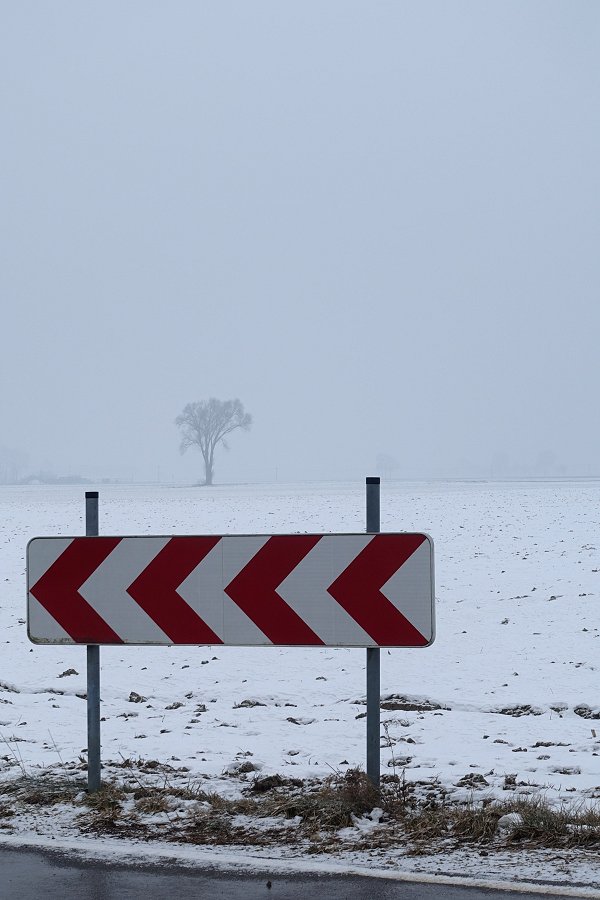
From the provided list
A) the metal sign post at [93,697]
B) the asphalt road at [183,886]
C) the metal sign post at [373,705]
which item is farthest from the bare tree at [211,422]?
the asphalt road at [183,886]

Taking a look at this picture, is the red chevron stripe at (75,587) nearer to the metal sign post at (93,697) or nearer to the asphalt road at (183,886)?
the metal sign post at (93,697)

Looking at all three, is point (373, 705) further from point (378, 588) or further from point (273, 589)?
point (273, 589)

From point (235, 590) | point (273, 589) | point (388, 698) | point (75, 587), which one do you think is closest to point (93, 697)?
point (75, 587)

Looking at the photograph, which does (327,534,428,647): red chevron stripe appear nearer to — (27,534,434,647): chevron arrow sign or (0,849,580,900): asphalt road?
(27,534,434,647): chevron arrow sign

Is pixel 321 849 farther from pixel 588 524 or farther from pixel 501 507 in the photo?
pixel 501 507

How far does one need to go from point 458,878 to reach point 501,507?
2601 cm

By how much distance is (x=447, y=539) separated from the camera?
20.0 meters

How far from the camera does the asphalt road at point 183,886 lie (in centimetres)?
402

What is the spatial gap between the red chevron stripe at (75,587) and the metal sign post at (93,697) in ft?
0.28

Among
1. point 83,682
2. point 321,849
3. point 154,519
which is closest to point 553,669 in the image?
point 83,682

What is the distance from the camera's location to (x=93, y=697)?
5703mm

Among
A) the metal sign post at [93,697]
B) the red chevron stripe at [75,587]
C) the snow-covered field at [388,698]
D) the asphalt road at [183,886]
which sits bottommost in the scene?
the snow-covered field at [388,698]

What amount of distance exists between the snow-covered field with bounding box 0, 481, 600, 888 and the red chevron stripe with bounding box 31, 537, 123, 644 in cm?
114

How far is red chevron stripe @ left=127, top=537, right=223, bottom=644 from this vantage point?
219 inches
